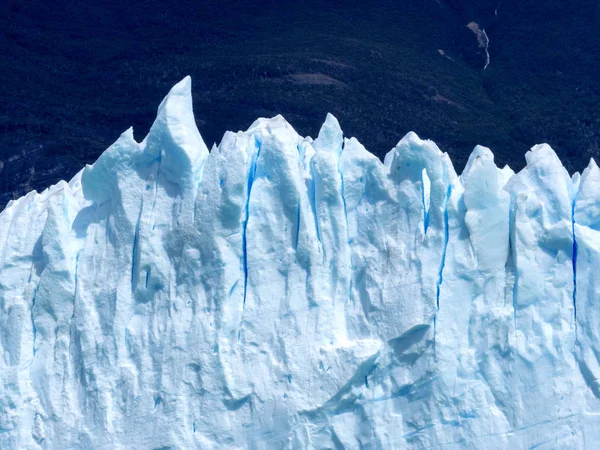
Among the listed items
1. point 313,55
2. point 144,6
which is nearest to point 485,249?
point 313,55

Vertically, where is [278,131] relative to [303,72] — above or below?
below

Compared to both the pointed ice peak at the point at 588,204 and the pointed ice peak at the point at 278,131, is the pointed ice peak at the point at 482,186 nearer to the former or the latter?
the pointed ice peak at the point at 588,204

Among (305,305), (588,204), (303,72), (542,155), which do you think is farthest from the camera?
(303,72)

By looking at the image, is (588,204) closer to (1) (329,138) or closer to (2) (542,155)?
(2) (542,155)

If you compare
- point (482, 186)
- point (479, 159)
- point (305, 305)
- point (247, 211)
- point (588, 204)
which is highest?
point (247, 211)

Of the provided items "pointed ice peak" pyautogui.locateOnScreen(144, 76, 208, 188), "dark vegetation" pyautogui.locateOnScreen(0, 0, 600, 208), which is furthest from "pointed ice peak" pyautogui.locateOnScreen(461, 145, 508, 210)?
"dark vegetation" pyautogui.locateOnScreen(0, 0, 600, 208)

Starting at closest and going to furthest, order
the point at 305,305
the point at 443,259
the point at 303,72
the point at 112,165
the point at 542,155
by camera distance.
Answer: the point at 305,305, the point at 443,259, the point at 542,155, the point at 112,165, the point at 303,72

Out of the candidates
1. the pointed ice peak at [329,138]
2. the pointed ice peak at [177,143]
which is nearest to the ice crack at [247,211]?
the pointed ice peak at [177,143]

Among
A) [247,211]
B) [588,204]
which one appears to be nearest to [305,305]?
[247,211]
